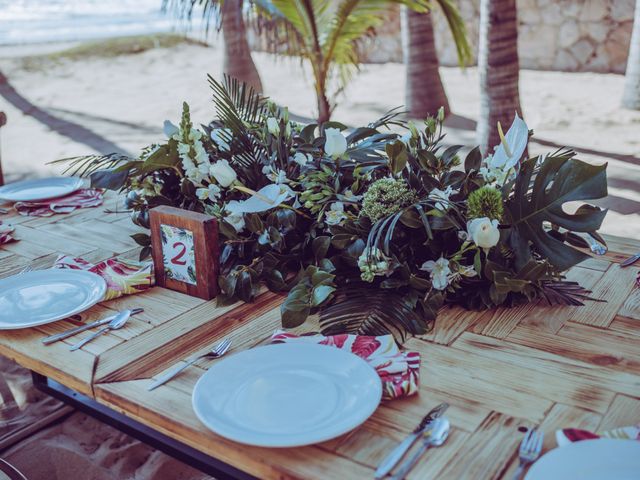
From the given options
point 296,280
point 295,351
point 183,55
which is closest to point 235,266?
point 296,280

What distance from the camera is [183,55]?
10.6 metres

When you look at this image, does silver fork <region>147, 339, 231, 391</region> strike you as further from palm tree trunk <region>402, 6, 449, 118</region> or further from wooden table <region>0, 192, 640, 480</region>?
palm tree trunk <region>402, 6, 449, 118</region>

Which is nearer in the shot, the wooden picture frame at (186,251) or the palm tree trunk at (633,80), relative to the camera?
the wooden picture frame at (186,251)

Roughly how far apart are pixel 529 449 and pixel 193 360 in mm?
578

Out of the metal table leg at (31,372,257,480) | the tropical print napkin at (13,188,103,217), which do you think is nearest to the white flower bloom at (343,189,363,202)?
Answer: the metal table leg at (31,372,257,480)

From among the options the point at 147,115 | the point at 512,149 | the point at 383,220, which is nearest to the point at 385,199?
the point at 383,220

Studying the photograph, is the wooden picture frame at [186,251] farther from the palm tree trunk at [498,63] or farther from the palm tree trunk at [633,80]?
the palm tree trunk at [633,80]

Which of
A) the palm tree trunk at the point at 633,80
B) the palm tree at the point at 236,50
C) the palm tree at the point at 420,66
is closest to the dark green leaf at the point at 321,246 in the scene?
the palm tree at the point at 420,66

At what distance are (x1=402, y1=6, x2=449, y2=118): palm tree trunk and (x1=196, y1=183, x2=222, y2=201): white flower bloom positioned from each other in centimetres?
488

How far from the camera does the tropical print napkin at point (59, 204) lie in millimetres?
2088

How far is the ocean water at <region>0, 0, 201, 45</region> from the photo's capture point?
12727 mm

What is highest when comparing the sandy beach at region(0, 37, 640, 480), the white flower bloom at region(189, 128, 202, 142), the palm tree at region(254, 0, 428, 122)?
the palm tree at region(254, 0, 428, 122)

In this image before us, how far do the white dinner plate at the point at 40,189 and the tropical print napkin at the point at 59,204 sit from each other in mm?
16

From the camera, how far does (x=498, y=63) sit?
4.38 meters
